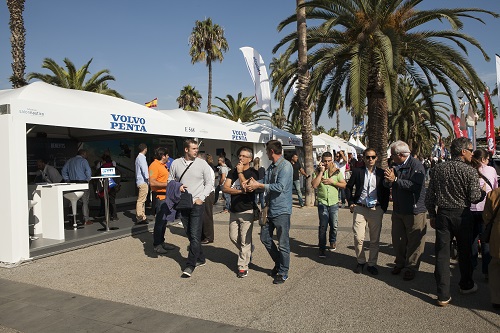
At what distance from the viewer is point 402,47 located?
11195 mm

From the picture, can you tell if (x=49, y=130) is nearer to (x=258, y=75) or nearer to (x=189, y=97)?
(x=258, y=75)

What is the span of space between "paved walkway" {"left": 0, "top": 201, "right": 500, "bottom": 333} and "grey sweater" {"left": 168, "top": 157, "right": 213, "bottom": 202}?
1.20m

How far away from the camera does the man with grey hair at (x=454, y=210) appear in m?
3.97

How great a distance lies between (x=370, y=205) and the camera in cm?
506

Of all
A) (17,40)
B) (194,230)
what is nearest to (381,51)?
(194,230)

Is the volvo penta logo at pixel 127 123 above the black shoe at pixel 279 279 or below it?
above

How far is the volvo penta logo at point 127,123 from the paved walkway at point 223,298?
9.45ft

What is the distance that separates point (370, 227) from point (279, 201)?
56.7 inches

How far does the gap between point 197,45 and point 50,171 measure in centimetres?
2869

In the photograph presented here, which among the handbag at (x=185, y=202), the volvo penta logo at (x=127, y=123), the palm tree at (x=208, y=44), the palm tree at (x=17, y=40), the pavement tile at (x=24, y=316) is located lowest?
the pavement tile at (x=24, y=316)

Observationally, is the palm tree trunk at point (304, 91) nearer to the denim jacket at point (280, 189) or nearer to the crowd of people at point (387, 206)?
the crowd of people at point (387, 206)

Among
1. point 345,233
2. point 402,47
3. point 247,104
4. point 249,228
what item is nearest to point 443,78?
point 402,47

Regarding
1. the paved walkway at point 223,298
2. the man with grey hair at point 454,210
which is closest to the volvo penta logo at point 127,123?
the paved walkway at point 223,298

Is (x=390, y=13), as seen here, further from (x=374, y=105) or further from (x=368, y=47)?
(x=374, y=105)
